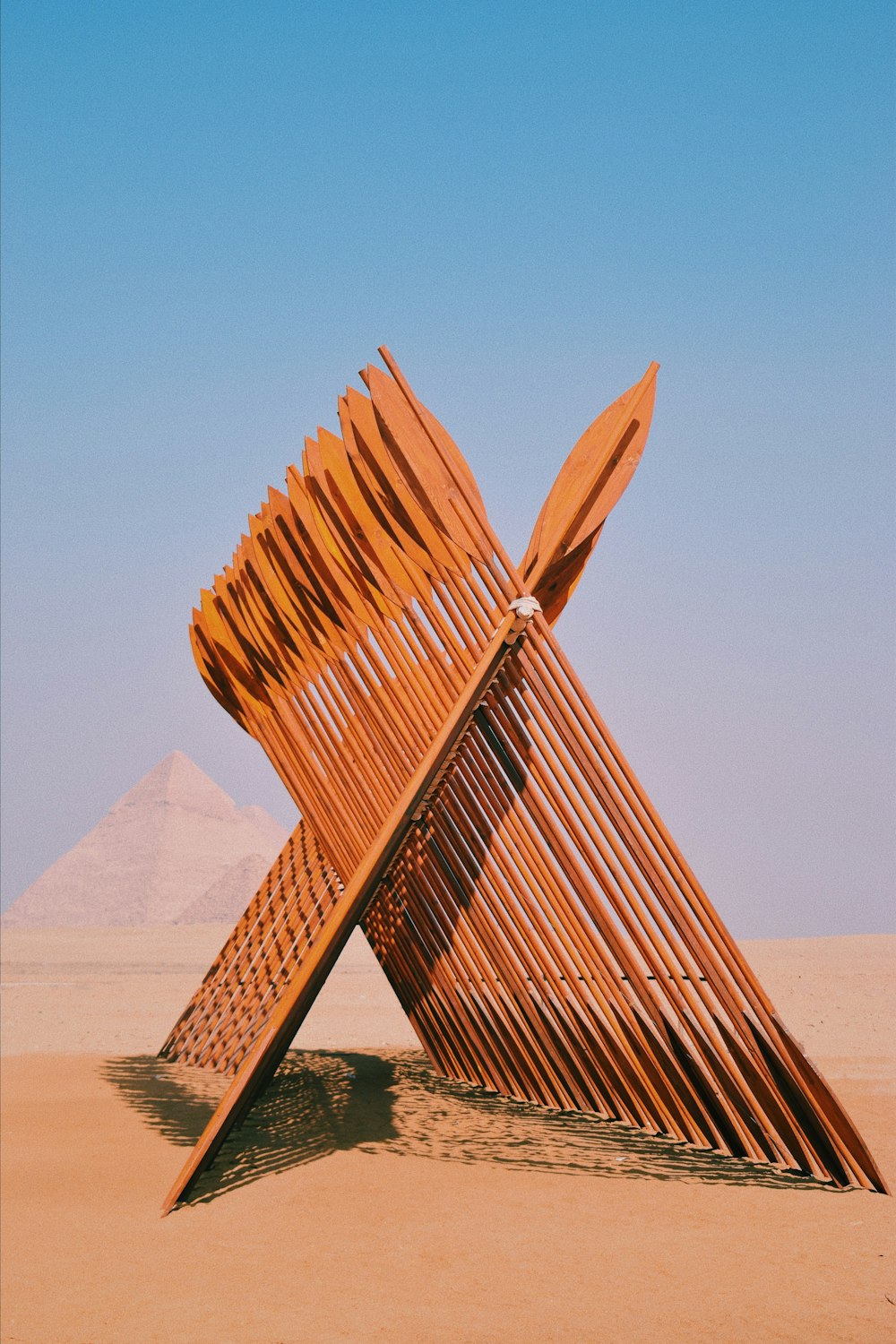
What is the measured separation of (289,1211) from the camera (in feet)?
14.1

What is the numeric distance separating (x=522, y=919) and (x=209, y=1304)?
205 cm

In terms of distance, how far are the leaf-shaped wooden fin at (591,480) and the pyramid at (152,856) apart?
43615mm

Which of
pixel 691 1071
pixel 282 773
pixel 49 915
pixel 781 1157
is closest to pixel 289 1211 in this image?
pixel 691 1071

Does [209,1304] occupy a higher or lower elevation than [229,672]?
lower

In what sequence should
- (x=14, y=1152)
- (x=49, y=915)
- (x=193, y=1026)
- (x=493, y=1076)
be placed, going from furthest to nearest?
1. (x=49, y=915)
2. (x=193, y=1026)
3. (x=493, y=1076)
4. (x=14, y=1152)

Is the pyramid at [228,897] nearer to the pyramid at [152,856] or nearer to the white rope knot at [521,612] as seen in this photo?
the pyramid at [152,856]

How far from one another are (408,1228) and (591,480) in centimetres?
271

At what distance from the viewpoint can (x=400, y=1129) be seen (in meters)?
5.50

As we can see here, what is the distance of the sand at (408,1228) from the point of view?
3.28 m

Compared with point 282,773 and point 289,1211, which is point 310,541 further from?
point 289,1211

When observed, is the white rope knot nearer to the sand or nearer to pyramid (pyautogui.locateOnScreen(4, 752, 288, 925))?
the sand

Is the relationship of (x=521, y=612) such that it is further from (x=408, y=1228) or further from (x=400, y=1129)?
(x=400, y=1129)

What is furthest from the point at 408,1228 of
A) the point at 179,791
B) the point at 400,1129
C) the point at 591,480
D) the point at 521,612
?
the point at 179,791

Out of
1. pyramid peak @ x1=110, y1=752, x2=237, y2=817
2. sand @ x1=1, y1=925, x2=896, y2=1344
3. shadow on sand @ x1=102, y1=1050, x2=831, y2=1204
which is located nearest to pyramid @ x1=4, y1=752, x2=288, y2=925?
pyramid peak @ x1=110, y1=752, x2=237, y2=817
